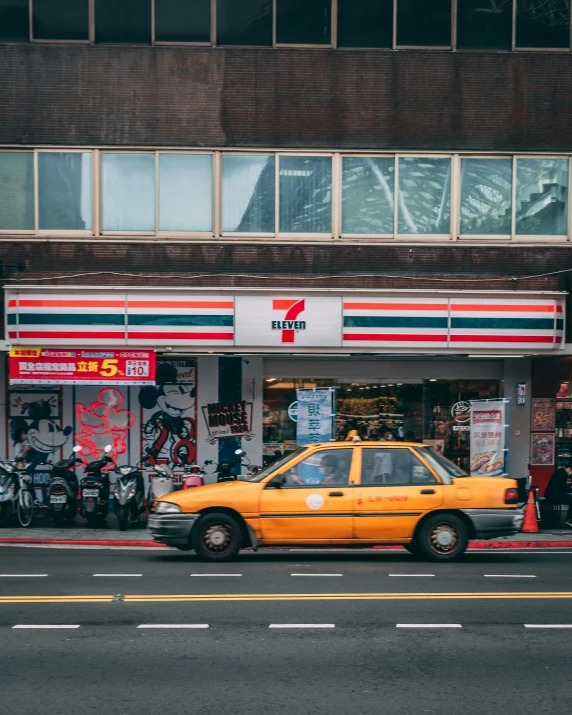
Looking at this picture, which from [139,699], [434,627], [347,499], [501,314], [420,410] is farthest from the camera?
[420,410]

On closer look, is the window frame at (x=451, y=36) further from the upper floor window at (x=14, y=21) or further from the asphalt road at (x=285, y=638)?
the asphalt road at (x=285, y=638)

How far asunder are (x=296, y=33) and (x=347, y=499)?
10.5 meters

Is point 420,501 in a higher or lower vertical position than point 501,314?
lower

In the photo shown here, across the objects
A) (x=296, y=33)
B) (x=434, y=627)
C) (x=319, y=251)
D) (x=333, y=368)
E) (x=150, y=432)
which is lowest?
(x=434, y=627)

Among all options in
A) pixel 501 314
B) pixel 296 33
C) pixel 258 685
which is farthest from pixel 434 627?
pixel 296 33

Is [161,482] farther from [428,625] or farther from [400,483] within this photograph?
[428,625]

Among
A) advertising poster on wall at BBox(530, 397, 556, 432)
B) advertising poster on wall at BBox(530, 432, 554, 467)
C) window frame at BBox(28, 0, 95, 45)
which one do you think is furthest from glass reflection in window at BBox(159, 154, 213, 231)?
advertising poster on wall at BBox(530, 432, 554, 467)

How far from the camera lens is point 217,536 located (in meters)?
13.2

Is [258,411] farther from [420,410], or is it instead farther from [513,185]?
[513,185]

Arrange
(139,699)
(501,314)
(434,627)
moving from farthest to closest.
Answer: (501,314), (434,627), (139,699)

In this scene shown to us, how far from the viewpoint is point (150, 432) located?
65.0ft

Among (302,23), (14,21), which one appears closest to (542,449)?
(302,23)

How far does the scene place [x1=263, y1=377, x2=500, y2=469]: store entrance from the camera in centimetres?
2000

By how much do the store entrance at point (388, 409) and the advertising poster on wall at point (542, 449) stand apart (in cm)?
120
